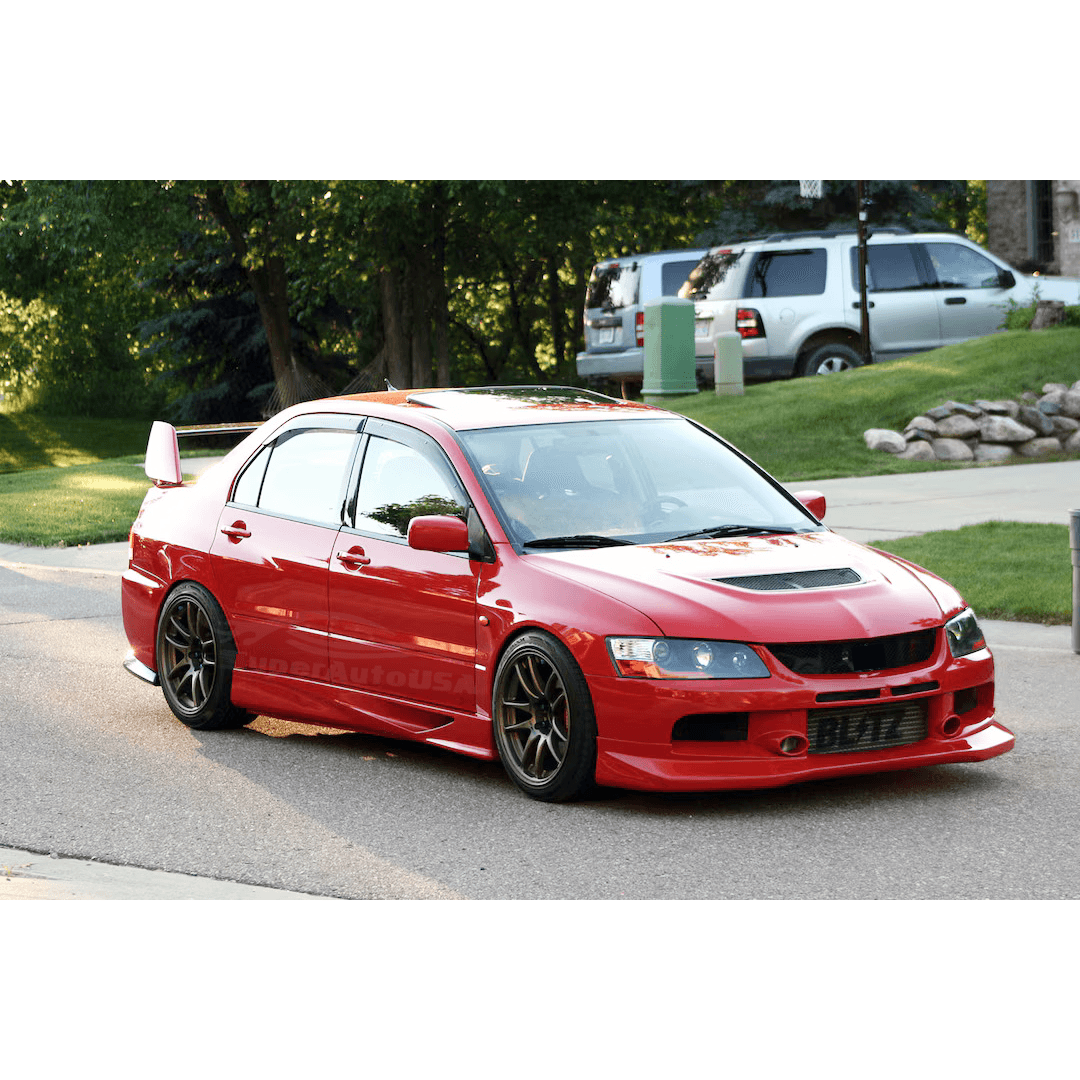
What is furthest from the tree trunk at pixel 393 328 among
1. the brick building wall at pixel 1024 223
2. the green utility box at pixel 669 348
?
the brick building wall at pixel 1024 223

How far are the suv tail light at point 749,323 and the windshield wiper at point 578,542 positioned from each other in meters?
17.1

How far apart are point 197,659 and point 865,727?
339 cm

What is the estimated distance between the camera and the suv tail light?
2341 centimetres

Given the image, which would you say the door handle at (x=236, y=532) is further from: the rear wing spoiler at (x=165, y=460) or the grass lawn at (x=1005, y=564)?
the grass lawn at (x=1005, y=564)

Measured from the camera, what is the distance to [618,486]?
7.13 metres

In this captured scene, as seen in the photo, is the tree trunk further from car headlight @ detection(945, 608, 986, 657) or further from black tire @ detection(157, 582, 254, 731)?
car headlight @ detection(945, 608, 986, 657)

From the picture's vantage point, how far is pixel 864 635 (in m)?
6.04

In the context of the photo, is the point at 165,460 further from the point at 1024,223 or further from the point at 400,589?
the point at 1024,223

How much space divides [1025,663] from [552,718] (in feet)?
12.9

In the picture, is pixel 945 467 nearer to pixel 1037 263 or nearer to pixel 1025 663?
pixel 1025 663

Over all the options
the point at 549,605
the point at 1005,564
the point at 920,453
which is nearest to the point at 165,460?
the point at 549,605

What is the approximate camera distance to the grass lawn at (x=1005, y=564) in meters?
10.6

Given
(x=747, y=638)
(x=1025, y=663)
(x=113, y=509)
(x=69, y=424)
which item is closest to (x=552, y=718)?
(x=747, y=638)

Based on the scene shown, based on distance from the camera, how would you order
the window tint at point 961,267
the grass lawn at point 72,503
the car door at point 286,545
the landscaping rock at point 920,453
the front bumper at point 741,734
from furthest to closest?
Result: 1. the window tint at point 961,267
2. the landscaping rock at point 920,453
3. the grass lawn at point 72,503
4. the car door at point 286,545
5. the front bumper at point 741,734
